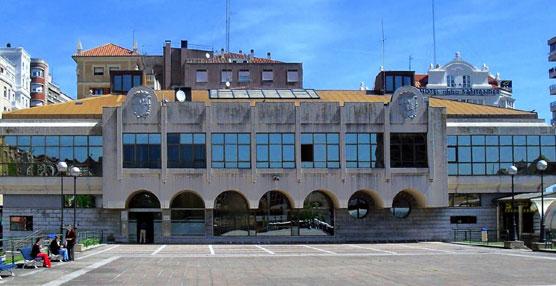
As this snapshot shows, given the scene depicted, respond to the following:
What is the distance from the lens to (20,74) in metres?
111

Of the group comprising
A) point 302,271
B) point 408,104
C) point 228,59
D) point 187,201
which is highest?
point 228,59

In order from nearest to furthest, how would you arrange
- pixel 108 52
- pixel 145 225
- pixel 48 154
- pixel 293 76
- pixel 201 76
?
1. pixel 48 154
2. pixel 145 225
3. pixel 201 76
4. pixel 293 76
5. pixel 108 52

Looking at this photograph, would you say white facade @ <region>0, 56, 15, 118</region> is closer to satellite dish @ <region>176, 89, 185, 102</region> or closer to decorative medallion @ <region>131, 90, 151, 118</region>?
satellite dish @ <region>176, 89, 185, 102</region>

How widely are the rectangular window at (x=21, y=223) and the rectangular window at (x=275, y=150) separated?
16.9 m

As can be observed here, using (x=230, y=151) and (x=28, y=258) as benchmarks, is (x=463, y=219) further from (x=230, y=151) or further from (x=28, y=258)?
(x=28, y=258)

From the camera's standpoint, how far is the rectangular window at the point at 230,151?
53969mm

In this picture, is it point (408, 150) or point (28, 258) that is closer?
point (28, 258)

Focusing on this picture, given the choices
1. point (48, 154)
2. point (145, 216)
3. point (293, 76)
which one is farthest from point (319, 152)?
point (293, 76)

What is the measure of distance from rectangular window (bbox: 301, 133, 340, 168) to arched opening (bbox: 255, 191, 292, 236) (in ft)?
10.5

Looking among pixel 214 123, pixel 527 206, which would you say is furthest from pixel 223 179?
pixel 527 206

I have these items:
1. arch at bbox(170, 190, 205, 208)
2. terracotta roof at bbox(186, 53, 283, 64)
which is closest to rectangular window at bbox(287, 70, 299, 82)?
terracotta roof at bbox(186, 53, 283, 64)

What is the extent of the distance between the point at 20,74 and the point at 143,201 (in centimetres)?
6482

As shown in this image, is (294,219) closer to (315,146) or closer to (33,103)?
(315,146)

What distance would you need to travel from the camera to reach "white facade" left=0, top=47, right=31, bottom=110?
360 ft
